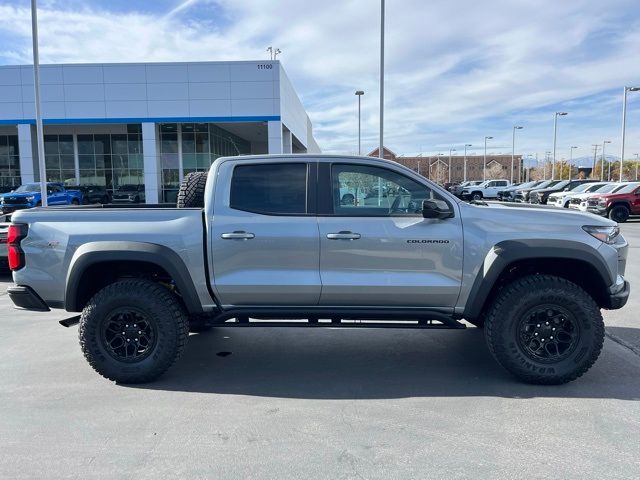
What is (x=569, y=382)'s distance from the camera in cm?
441

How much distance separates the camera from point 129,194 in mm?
31875

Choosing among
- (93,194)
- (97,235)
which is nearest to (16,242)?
(97,235)

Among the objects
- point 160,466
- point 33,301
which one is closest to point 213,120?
point 33,301

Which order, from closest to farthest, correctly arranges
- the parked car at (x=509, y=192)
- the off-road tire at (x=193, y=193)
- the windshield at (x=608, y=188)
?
the off-road tire at (x=193, y=193)
the windshield at (x=608, y=188)
the parked car at (x=509, y=192)

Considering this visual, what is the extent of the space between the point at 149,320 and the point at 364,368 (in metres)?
2.05

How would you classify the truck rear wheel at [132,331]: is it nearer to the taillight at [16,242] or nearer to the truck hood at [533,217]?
the taillight at [16,242]

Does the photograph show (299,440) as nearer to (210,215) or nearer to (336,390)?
(336,390)

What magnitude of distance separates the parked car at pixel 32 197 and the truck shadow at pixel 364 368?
1981 cm

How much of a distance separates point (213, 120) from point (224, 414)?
2732cm

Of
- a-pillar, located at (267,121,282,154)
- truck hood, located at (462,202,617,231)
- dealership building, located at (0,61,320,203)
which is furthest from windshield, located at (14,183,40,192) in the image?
truck hood, located at (462,202,617,231)

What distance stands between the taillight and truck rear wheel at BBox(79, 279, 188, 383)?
0.74 m

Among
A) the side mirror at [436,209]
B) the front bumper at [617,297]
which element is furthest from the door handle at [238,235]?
the front bumper at [617,297]

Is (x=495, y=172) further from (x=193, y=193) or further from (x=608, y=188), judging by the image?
(x=193, y=193)

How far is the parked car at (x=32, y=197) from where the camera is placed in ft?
75.3
